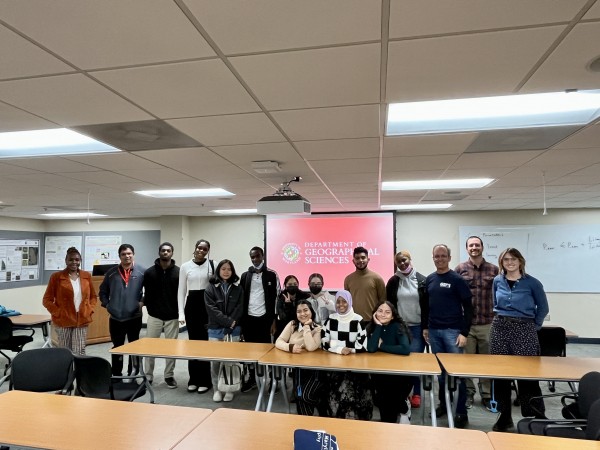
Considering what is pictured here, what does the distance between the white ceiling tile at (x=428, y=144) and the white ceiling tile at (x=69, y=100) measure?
1703mm

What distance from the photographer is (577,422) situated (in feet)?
7.24

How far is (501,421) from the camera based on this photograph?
314 centimetres

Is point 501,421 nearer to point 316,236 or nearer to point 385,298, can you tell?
point 385,298

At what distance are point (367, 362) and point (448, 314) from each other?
1.10 meters

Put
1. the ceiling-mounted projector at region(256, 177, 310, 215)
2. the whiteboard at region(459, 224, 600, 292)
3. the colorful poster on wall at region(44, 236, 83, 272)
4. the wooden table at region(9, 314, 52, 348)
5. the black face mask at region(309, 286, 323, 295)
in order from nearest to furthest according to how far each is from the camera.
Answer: the ceiling-mounted projector at region(256, 177, 310, 215)
the black face mask at region(309, 286, 323, 295)
the wooden table at region(9, 314, 52, 348)
the whiteboard at region(459, 224, 600, 292)
the colorful poster on wall at region(44, 236, 83, 272)

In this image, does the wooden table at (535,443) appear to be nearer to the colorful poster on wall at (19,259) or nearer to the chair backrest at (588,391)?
the chair backrest at (588,391)

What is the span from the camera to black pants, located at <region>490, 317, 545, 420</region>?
9.89 ft

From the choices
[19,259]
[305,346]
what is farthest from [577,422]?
[19,259]

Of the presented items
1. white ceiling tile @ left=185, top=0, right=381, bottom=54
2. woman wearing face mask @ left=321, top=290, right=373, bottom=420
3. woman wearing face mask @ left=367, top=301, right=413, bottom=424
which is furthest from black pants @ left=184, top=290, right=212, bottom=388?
white ceiling tile @ left=185, top=0, right=381, bottom=54

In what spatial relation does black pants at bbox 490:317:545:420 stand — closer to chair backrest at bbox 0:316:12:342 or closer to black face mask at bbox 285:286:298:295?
black face mask at bbox 285:286:298:295

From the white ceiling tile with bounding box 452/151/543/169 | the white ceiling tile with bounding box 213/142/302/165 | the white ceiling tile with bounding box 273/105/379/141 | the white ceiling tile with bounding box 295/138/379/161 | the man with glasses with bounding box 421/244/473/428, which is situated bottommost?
the man with glasses with bounding box 421/244/473/428

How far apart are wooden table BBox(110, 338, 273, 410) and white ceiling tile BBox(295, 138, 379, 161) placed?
1792mm

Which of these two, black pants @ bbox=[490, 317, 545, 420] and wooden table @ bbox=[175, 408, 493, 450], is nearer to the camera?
wooden table @ bbox=[175, 408, 493, 450]

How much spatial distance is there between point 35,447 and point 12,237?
8123 mm
